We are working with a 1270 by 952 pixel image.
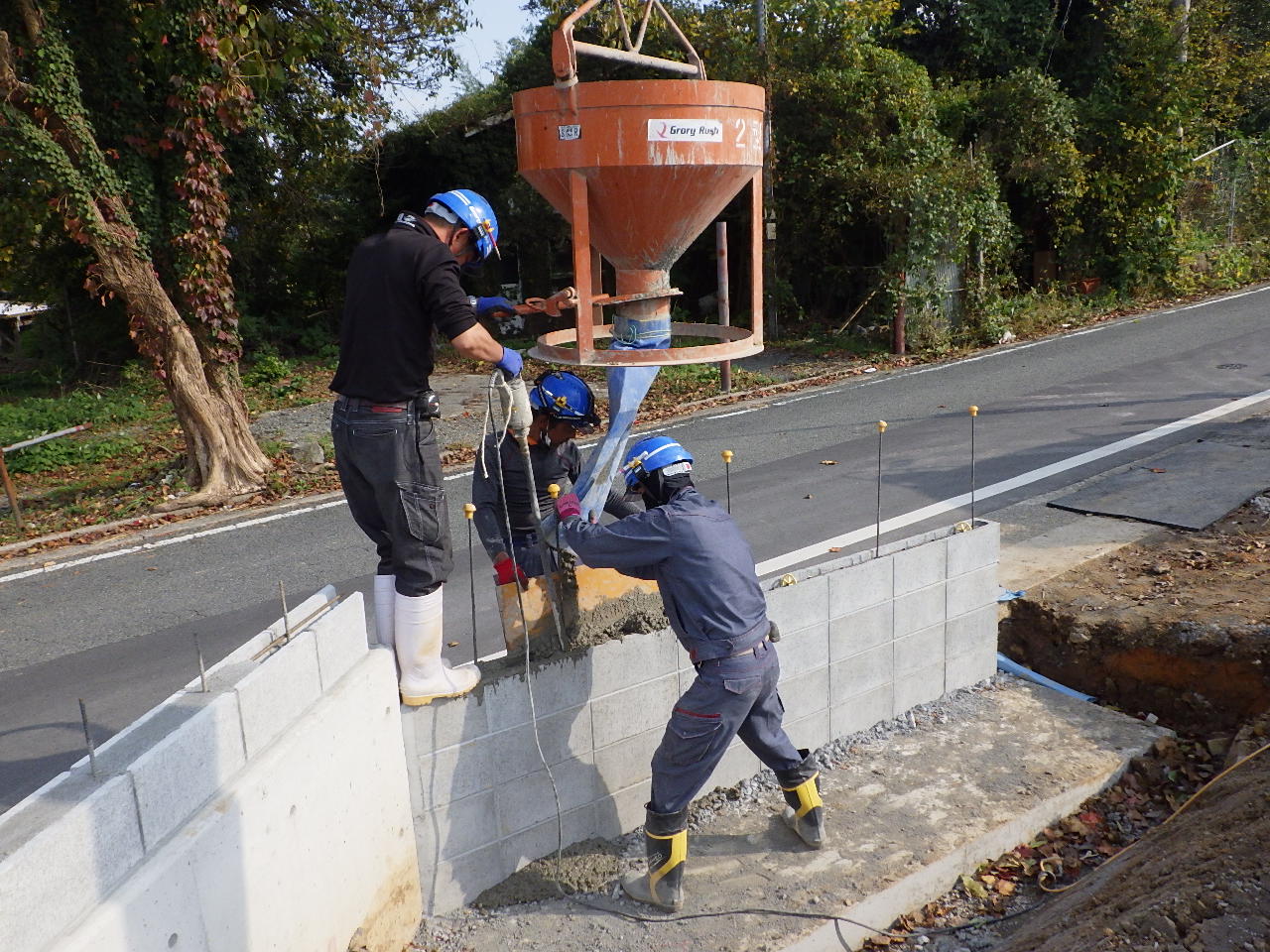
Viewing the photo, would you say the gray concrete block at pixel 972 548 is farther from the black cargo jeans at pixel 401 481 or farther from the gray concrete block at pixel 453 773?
the black cargo jeans at pixel 401 481

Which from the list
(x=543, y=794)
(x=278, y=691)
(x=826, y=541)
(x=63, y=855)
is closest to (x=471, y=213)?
(x=278, y=691)

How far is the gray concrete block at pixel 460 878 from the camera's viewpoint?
4.31 m

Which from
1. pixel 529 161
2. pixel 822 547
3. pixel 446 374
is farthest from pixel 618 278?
pixel 446 374

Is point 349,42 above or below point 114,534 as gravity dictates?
above

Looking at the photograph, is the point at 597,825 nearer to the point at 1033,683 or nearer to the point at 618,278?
the point at 618,278

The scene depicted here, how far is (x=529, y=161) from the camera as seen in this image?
431 centimetres

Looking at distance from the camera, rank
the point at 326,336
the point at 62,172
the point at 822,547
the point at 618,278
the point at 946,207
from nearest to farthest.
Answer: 1. the point at 618,278
2. the point at 822,547
3. the point at 62,172
4. the point at 946,207
5. the point at 326,336

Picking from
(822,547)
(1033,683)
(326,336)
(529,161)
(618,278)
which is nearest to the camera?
(529,161)

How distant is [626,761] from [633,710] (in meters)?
0.24

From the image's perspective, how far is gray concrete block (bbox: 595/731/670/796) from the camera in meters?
4.77

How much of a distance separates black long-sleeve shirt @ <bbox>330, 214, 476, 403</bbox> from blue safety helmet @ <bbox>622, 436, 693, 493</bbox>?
3.16 ft

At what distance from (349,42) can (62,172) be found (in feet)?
18.1

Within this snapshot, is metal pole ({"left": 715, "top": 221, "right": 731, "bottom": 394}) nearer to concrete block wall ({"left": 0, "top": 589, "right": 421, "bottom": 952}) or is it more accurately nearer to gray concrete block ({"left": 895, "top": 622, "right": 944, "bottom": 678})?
gray concrete block ({"left": 895, "top": 622, "right": 944, "bottom": 678})

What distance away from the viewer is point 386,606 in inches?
168
